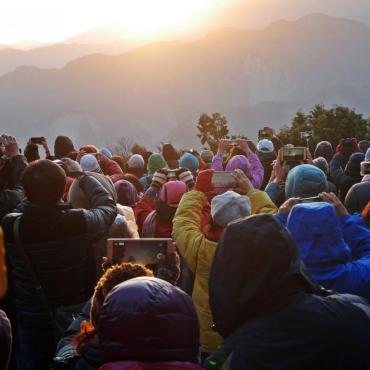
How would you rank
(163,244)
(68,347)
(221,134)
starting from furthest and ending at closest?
(221,134) < (163,244) < (68,347)

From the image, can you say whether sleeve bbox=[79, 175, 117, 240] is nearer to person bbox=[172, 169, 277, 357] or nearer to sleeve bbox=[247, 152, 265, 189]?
person bbox=[172, 169, 277, 357]

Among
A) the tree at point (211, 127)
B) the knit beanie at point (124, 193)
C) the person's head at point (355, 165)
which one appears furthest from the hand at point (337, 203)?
the tree at point (211, 127)

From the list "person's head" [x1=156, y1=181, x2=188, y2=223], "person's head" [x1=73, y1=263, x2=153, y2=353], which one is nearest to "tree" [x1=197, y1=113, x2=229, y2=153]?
"person's head" [x1=156, y1=181, x2=188, y2=223]

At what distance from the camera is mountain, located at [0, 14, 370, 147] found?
16900 centimetres

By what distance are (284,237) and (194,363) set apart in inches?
19.3

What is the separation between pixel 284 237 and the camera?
189 cm

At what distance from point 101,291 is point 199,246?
0.92m

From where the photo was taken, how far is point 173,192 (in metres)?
4.17

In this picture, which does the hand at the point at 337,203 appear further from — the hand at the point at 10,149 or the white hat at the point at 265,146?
the white hat at the point at 265,146

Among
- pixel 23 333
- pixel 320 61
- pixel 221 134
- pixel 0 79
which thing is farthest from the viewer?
pixel 0 79

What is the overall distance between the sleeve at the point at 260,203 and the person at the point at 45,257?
83 cm

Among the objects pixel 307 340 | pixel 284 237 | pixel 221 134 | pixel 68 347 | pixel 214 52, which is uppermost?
pixel 214 52

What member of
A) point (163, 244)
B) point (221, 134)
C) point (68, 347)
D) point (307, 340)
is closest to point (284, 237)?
A: point (307, 340)

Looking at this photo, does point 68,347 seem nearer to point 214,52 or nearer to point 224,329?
point 224,329
